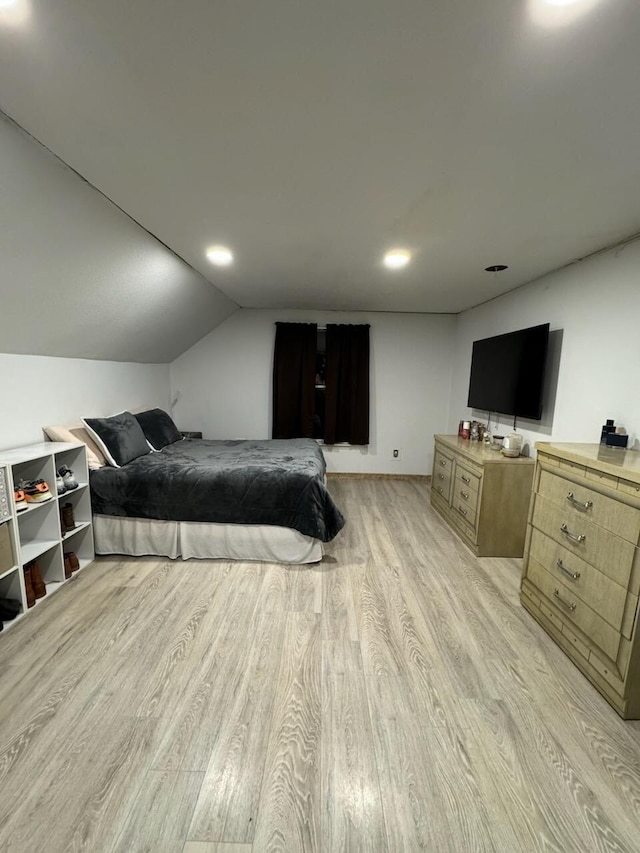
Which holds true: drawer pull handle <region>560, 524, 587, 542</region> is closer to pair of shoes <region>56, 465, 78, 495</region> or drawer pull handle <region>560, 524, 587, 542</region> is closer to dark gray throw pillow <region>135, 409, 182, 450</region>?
pair of shoes <region>56, 465, 78, 495</region>

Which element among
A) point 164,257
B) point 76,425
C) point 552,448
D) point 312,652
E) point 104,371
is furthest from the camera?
point 104,371

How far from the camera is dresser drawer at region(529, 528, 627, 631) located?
152cm

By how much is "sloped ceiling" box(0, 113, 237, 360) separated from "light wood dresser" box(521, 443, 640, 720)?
9.20ft

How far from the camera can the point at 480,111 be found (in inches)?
45.6

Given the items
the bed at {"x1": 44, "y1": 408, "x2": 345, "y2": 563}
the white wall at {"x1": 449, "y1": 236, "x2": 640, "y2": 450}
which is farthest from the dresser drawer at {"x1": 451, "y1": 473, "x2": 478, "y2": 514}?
the bed at {"x1": 44, "y1": 408, "x2": 345, "y2": 563}

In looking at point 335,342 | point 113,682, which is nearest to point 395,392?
point 335,342

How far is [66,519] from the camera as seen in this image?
2.39m

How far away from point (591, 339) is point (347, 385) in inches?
107

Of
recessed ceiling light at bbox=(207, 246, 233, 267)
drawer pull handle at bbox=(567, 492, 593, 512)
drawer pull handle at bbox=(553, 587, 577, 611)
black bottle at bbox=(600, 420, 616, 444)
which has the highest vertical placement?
recessed ceiling light at bbox=(207, 246, 233, 267)

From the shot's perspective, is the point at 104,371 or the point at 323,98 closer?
the point at 323,98

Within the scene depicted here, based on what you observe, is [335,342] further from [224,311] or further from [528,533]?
[528,533]

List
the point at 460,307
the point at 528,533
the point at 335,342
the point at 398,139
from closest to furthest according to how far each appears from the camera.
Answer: the point at 398,139, the point at 528,533, the point at 460,307, the point at 335,342

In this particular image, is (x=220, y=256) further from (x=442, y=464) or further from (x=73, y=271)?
(x=442, y=464)

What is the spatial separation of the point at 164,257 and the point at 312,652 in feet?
9.06
